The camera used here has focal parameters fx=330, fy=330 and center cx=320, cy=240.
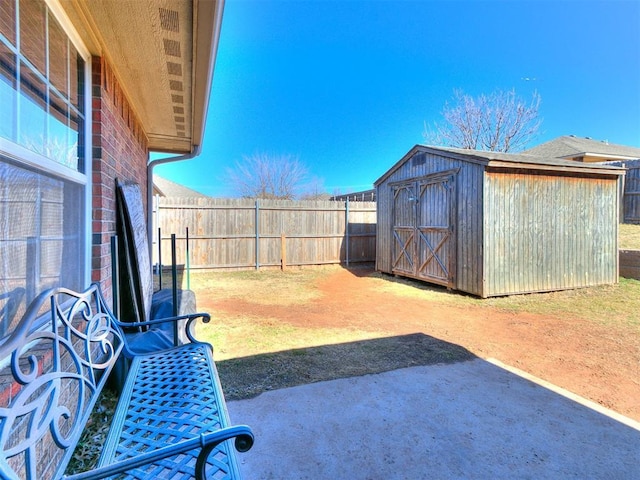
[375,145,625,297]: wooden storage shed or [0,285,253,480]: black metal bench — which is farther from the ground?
[375,145,625,297]: wooden storage shed

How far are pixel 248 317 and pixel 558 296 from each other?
19.3ft

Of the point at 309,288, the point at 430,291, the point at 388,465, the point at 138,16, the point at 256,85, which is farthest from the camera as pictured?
the point at 256,85

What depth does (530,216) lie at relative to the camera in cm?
652

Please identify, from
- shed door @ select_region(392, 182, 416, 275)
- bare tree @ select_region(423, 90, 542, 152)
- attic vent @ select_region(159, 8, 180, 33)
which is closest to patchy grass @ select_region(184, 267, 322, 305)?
shed door @ select_region(392, 182, 416, 275)

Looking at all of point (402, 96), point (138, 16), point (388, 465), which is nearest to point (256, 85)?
point (402, 96)

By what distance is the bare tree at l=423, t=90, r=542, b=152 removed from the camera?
17.0 m

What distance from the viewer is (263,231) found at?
33.4ft

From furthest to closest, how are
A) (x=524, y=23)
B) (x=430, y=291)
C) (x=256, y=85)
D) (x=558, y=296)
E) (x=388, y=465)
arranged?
(x=256, y=85)
(x=524, y=23)
(x=430, y=291)
(x=558, y=296)
(x=388, y=465)

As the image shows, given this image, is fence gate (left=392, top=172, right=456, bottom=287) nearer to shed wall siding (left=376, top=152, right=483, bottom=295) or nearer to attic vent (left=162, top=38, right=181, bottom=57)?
shed wall siding (left=376, top=152, right=483, bottom=295)

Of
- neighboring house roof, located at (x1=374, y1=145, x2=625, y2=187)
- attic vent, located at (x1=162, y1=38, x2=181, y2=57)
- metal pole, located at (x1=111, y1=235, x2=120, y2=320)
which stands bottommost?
metal pole, located at (x1=111, y1=235, x2=120, y2=320)

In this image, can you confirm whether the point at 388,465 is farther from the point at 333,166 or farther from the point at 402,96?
the point at 333,166

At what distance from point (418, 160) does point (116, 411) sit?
775 centimetres

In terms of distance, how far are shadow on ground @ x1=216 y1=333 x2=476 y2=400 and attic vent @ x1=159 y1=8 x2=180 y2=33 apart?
2.56 metres

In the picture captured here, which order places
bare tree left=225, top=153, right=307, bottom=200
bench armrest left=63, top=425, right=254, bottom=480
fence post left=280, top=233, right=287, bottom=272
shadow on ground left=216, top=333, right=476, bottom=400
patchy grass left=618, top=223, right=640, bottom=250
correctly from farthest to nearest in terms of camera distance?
bare tree left=225, top=153, right=307, bottom=200
fence post left=280, top=233, right=287, bottom=272
patchy grass left=618, top=223, right=640, bottom=250
shadow on ground left=216, top=333, right=476, bottom=400
bench armrest left=63, top=425, right=254, bottom=480
